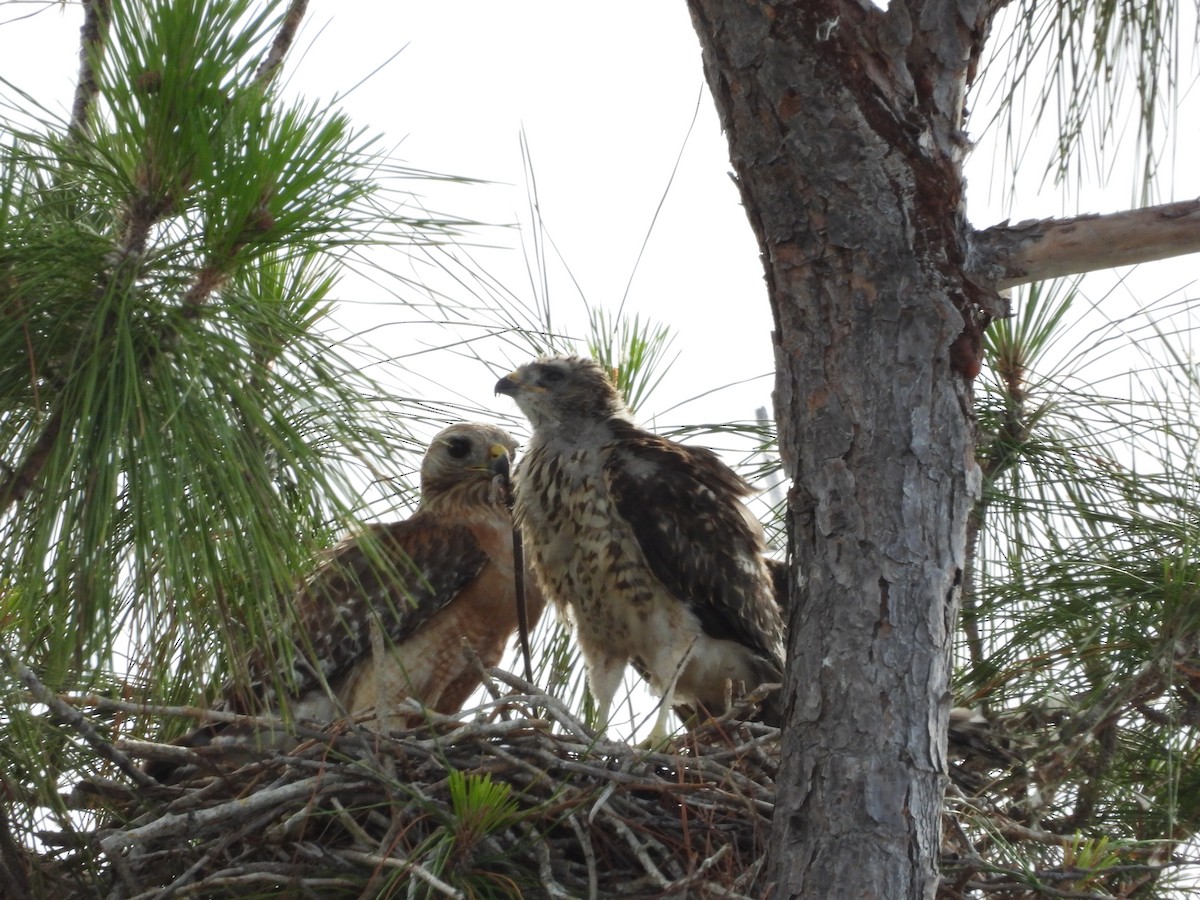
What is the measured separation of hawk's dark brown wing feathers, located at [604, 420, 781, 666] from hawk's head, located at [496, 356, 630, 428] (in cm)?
14

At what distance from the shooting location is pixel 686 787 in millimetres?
3338

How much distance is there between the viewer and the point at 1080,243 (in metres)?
2.80

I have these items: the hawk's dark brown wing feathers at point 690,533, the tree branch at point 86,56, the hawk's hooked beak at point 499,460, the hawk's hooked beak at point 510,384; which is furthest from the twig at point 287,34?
the hawk's hooked beak at point 499,460

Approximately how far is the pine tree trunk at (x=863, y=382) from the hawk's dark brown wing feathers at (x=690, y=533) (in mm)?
1475

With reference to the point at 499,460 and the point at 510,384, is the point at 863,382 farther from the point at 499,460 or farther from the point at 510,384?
the point at 499,460

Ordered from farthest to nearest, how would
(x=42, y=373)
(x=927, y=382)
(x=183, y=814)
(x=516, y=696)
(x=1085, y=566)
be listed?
(x=1085, y=566) → (x=516, y=696) → (x=183, y=814) → (x=927, y=382) → (x=42, y=373)

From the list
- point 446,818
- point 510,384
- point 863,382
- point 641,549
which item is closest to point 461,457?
point 510,384

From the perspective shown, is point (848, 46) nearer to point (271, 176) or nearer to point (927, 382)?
point (927, 382)

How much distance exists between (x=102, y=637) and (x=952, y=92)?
1844 millimetres

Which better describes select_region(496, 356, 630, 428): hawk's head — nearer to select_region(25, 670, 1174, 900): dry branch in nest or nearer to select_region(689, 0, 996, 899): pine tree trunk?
select_region(25, 670, 1174, 900): dry branch in nest

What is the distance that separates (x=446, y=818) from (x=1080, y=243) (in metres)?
1.69

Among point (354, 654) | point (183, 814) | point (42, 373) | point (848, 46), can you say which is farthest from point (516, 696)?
point (848, 46)

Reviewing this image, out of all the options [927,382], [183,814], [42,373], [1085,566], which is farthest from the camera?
[1085,566]

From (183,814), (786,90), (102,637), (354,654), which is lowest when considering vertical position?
(183,814)
